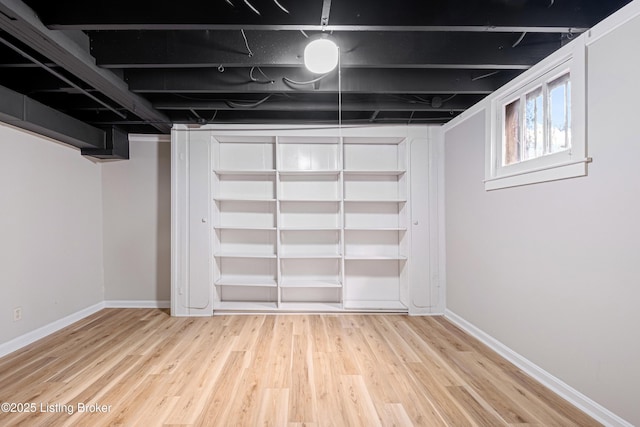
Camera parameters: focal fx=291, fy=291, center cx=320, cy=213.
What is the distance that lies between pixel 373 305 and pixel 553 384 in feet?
5.99

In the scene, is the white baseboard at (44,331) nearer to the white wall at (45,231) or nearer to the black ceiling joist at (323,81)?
the white wall at (45,231)

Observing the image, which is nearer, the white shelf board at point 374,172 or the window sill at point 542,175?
the window sill at point 542,175

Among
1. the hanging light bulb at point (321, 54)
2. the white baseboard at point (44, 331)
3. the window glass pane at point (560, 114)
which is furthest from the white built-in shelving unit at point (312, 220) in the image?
the hanging light bulb at point (321, 54)

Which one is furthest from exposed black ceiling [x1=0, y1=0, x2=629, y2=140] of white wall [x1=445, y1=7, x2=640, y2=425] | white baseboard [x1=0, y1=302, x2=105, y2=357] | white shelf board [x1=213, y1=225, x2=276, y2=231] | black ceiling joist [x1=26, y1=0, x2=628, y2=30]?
white baseboard [x1=0, y1=302, x2=105, y2=357]

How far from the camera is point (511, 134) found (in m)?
2.50

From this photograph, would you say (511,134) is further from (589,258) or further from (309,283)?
(309,283)

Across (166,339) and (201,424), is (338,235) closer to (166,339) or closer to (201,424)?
(166,339)

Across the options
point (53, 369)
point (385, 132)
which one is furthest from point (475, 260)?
point (53, 369)

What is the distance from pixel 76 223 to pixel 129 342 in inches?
62.7

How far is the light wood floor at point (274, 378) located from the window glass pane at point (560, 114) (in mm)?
1693

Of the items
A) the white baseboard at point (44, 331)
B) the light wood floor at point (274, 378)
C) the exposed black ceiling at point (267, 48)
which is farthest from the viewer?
the white baseboard at point (44, 331)

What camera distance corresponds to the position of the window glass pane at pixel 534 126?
86.1 inches

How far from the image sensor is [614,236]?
5.20 ft

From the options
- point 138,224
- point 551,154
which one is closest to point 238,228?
point 138,224
